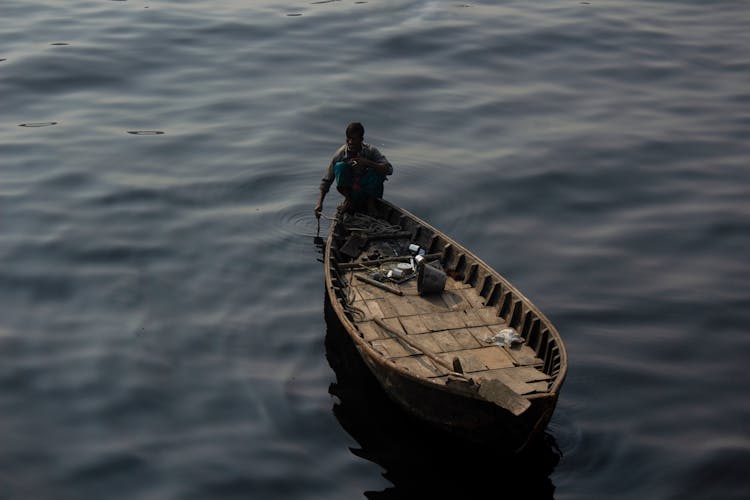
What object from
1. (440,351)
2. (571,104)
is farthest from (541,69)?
(440,351)

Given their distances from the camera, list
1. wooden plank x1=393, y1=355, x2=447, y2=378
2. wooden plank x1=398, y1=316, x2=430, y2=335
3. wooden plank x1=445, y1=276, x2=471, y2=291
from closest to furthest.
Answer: wooden plank x1=393, y1=355, x2=447, y2=378 → wooden plank x1=398, y1=316, x2=430, y2=335 → wooden plank x1=445, y1=276, x2=471, y2=291

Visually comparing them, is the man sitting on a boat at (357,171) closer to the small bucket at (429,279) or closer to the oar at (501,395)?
the small bucket at (429,279)

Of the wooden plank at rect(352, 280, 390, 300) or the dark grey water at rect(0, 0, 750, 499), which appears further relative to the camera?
the wooden plank at rect(352, 280, 390, 300)

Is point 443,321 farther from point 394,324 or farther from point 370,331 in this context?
point 370,331

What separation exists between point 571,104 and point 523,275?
828 cm

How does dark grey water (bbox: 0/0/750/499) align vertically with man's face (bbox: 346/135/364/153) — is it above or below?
below

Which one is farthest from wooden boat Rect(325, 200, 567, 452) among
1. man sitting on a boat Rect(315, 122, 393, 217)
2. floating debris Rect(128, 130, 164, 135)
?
floating debris Rect(128, 130, 164, 135)

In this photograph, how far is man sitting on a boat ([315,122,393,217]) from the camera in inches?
613

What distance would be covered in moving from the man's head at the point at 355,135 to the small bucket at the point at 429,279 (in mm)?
2833

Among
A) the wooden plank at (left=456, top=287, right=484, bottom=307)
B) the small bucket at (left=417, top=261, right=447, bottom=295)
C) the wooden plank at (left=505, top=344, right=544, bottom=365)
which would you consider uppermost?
the small bucket at (left=417, top=261, right=447, bottom=295)

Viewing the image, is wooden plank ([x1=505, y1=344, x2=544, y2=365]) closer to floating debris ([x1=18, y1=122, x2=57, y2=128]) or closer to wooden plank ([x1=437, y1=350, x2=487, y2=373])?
wooden plank ([x1=437, y1=350, x2=487, y2=373])

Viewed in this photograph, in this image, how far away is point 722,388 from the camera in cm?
1320

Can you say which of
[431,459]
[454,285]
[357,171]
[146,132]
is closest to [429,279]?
[454,285]

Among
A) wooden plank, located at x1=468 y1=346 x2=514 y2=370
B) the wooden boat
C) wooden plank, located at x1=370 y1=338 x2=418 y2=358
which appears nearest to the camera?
the wooden boat
